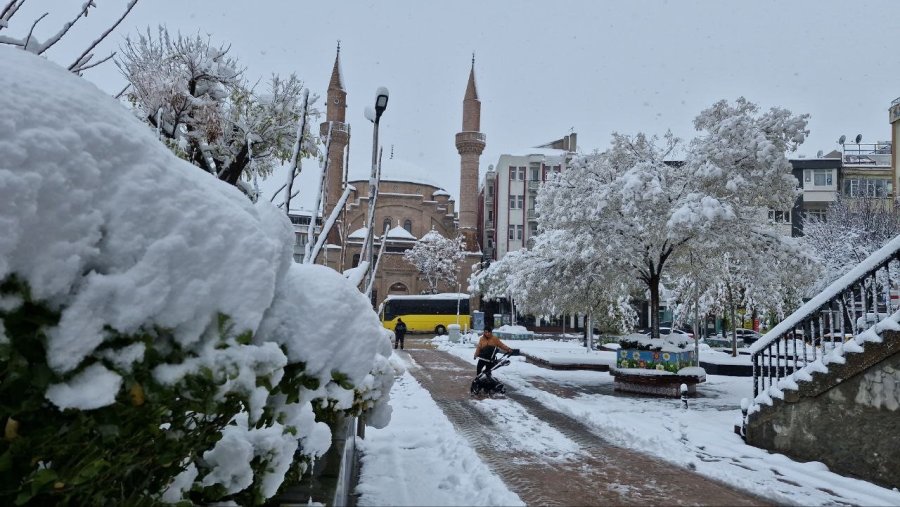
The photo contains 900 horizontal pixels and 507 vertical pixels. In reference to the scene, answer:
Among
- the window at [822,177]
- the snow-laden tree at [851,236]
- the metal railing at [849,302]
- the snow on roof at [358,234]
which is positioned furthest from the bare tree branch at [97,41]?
the window at [822,177]

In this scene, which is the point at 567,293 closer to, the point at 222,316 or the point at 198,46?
the point at 198,46

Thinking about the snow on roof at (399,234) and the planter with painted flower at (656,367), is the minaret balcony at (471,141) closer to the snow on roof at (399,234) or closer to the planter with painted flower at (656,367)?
the snow on roof at (399,234)

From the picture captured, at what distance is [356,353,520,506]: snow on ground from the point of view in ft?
18.3

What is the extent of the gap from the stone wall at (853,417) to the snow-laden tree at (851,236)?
2813 centimetres

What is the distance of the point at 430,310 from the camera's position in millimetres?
46062

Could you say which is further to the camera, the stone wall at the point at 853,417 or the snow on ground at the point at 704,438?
the stone wall at the point at 853,417

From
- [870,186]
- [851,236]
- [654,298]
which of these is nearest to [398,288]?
[851,236]

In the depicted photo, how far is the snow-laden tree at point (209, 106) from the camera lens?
9.32 meters

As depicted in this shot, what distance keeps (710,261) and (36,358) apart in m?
15.1

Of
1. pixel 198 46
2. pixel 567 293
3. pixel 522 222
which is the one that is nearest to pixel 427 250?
pixel 522 222

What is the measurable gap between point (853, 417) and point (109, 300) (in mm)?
7819

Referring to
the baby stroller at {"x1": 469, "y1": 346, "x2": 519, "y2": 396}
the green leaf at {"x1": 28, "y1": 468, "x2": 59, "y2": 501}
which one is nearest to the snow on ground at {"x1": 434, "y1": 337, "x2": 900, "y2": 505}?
the baby stroller at {"x1": 469, "y1": 346, "x2": 519, "y2": 396}

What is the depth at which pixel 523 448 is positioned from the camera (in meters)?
8.23

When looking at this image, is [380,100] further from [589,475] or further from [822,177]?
[822,177]
